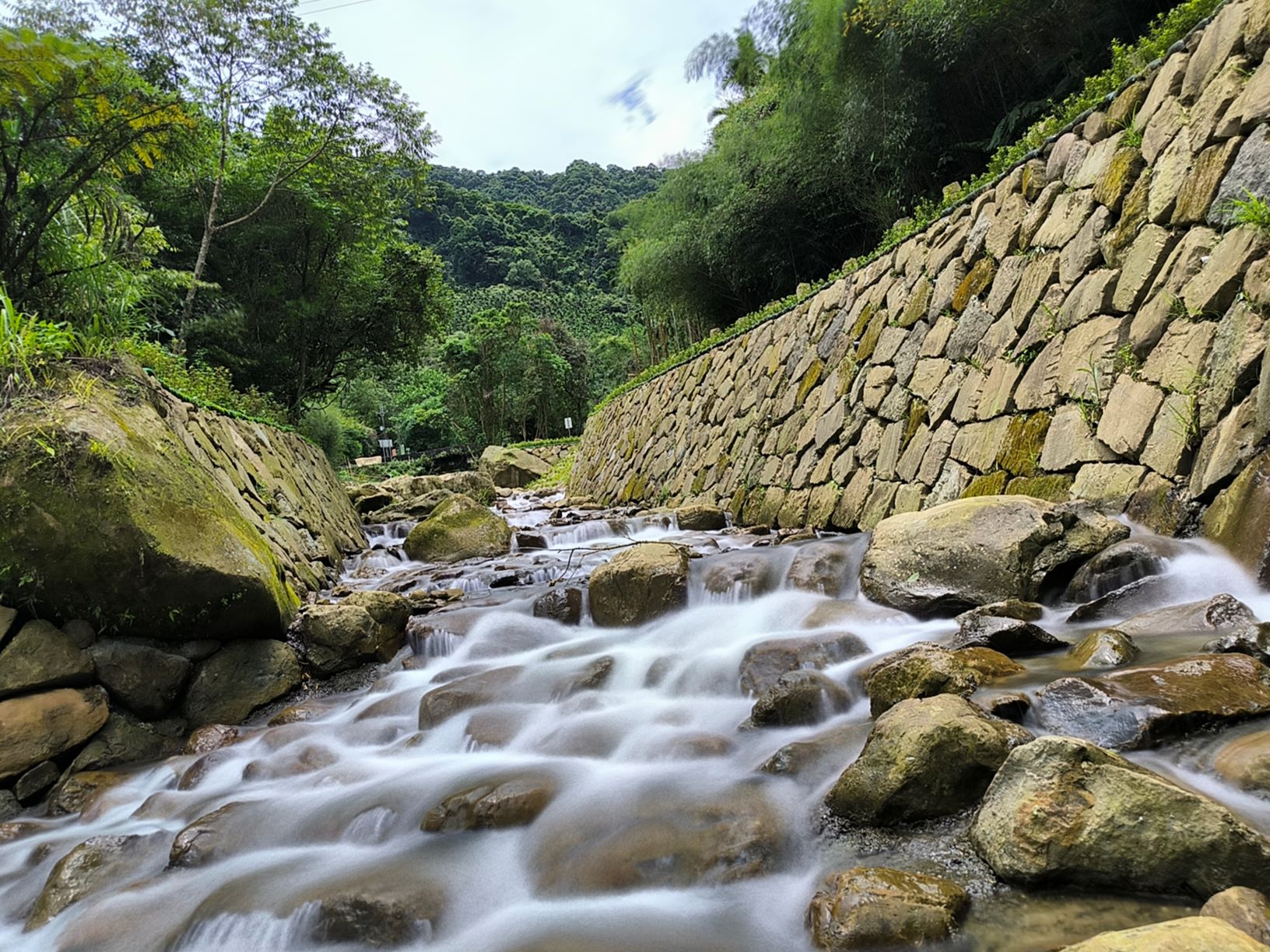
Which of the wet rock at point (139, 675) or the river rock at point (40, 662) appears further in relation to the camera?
the wet rock at point (139, 675)

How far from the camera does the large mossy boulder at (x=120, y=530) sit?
3785 millimetres

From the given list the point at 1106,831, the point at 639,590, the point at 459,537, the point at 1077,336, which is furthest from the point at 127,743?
the point at 1077,336

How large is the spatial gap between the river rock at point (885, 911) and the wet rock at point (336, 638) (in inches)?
152

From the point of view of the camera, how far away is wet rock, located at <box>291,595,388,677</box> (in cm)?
471

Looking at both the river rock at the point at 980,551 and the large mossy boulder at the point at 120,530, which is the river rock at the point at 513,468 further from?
the river rock at the point at 980,551

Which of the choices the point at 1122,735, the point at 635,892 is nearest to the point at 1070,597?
the point at 1122,735

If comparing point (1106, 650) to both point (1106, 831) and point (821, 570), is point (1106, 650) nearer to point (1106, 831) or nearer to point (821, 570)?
point (1106, 831)

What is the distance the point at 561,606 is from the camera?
529cm

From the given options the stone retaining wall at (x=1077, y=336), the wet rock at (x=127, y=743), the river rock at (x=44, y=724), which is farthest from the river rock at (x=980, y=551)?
the river rock at (x=44, y=724)

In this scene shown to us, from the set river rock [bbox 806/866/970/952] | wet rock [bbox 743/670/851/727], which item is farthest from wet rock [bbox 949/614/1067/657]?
river rock [bbox 806/866/970/952]

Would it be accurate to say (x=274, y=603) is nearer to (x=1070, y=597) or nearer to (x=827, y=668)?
(x=827, y=668)

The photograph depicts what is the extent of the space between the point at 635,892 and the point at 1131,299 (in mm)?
4575

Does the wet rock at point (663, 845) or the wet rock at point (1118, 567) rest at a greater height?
the wet rock at point (1118, 567)

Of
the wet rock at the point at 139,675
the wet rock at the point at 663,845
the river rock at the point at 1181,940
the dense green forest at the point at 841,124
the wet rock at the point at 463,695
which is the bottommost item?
the wet rock at the point at 663,845
